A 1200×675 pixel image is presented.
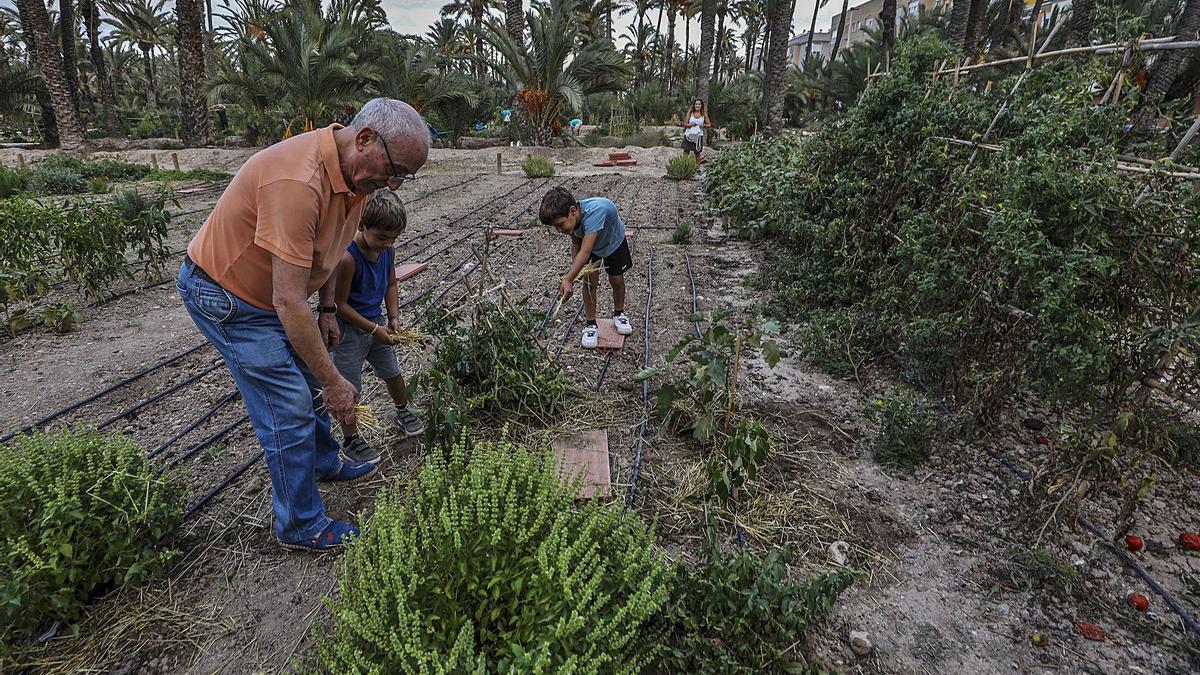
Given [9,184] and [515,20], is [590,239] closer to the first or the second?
[9,184]

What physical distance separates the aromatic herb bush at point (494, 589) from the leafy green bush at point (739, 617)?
0.40ft

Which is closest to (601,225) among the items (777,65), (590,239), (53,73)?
(590,239)

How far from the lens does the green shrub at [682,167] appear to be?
11000 millimetres

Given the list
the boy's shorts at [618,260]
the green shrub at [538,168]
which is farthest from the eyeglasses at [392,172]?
the green shrub at [538,168]

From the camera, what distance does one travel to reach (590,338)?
3820 mm

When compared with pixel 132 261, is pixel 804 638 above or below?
below

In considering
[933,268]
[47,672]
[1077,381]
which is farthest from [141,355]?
[1077,381]

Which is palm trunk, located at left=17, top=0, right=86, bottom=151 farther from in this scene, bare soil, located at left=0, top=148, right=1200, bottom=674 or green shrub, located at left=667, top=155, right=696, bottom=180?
green shrub, located at left=667, top=155, right=696, bottom=180

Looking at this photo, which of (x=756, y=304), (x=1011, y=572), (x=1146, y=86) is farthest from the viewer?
(x=756, y=304)

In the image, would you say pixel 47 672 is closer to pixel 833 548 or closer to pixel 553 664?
pixel 553 664

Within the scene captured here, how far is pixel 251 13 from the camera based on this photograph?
15664 mm

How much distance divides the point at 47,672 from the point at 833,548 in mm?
2493

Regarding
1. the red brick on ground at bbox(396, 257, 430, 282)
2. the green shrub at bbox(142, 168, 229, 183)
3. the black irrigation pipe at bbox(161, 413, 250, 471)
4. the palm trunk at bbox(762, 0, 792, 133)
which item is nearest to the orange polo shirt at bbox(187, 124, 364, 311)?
the black irrigation pipe at bbox(161, 413, 250, 471)

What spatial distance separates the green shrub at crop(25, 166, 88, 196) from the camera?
933 centimetres
